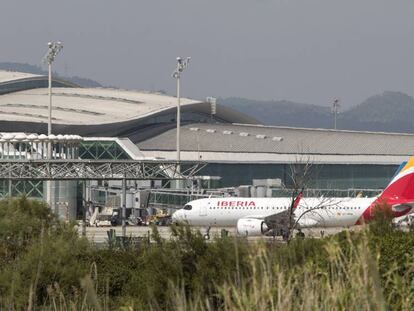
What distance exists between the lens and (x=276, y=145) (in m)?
156

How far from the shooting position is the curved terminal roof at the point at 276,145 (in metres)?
149

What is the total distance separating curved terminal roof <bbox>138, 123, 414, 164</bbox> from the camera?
14938cm

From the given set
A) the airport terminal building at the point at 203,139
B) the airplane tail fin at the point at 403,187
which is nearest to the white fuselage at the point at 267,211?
the airplane tail fin at the point at 403,187

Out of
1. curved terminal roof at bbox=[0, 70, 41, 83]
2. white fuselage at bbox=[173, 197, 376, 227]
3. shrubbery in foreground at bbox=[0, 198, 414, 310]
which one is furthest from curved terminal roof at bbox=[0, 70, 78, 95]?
shrubbery in foreground at bbox=[0, 198, 414, 310]

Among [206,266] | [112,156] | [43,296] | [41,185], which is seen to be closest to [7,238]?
[43,296]

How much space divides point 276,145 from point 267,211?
71332mm

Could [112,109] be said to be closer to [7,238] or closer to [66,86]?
[66,86]

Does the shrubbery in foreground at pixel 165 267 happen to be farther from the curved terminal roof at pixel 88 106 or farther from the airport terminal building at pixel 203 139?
the curved terminal roof at pixel 88 106

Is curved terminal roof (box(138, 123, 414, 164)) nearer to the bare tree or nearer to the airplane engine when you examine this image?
the bare tree

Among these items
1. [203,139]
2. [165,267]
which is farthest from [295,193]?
[203,139]

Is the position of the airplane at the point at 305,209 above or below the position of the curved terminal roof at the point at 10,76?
below

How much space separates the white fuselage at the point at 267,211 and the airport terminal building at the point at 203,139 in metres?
47.3

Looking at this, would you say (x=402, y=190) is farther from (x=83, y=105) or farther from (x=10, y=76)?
(x=10, y=76)

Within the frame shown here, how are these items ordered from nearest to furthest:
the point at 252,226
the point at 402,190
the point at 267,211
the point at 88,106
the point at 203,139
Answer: the point at 252,226, the point at 267,211, the point at 402,190, the point at 203,139, the point at 88,106
